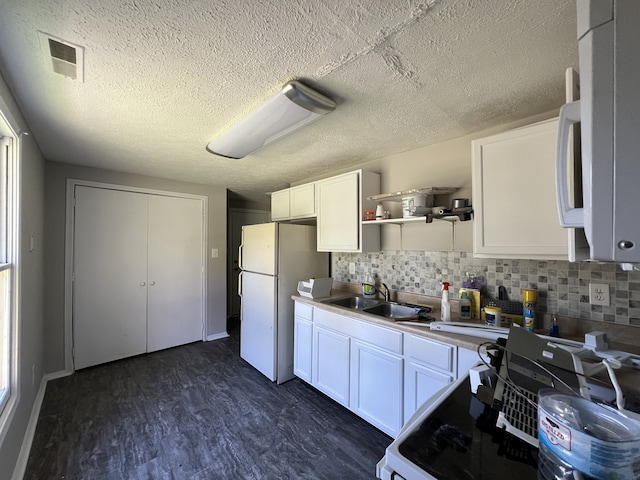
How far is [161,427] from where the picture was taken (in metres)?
2.03

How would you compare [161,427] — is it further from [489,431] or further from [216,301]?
[489,431]

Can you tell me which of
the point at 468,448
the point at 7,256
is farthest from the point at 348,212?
the point at 7,256

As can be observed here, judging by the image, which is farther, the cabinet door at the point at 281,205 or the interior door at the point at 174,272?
the interior door at the point at 174,272

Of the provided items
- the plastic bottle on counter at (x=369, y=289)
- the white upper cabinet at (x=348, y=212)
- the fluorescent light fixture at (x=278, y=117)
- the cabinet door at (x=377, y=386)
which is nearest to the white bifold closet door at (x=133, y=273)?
the fluorescent light fixture at (x=278, y=117)

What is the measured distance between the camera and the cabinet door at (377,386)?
1.83 meters

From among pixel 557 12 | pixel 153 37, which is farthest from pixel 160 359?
pixel 557 12

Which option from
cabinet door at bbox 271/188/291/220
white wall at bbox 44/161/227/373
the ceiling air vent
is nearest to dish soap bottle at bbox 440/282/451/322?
cabinet door at bbox 271/188/291/220

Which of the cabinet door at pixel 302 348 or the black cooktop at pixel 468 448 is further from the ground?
the black cooktop at pixel 468 448

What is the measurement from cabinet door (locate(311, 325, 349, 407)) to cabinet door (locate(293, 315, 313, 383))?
72 mm

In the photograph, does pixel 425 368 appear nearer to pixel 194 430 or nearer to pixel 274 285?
pixel 274 285

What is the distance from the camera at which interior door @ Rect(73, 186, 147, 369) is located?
288 cm

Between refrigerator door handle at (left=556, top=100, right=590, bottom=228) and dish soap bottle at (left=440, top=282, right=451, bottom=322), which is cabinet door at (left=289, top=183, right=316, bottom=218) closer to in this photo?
dish soap bottle at (left=440, top=282, right=451, bottom=322)

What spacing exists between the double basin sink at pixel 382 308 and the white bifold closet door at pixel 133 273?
7.12 ft

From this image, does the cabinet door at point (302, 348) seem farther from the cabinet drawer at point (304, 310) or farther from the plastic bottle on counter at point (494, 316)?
the plastic bottle on counter at point (494, 316)
